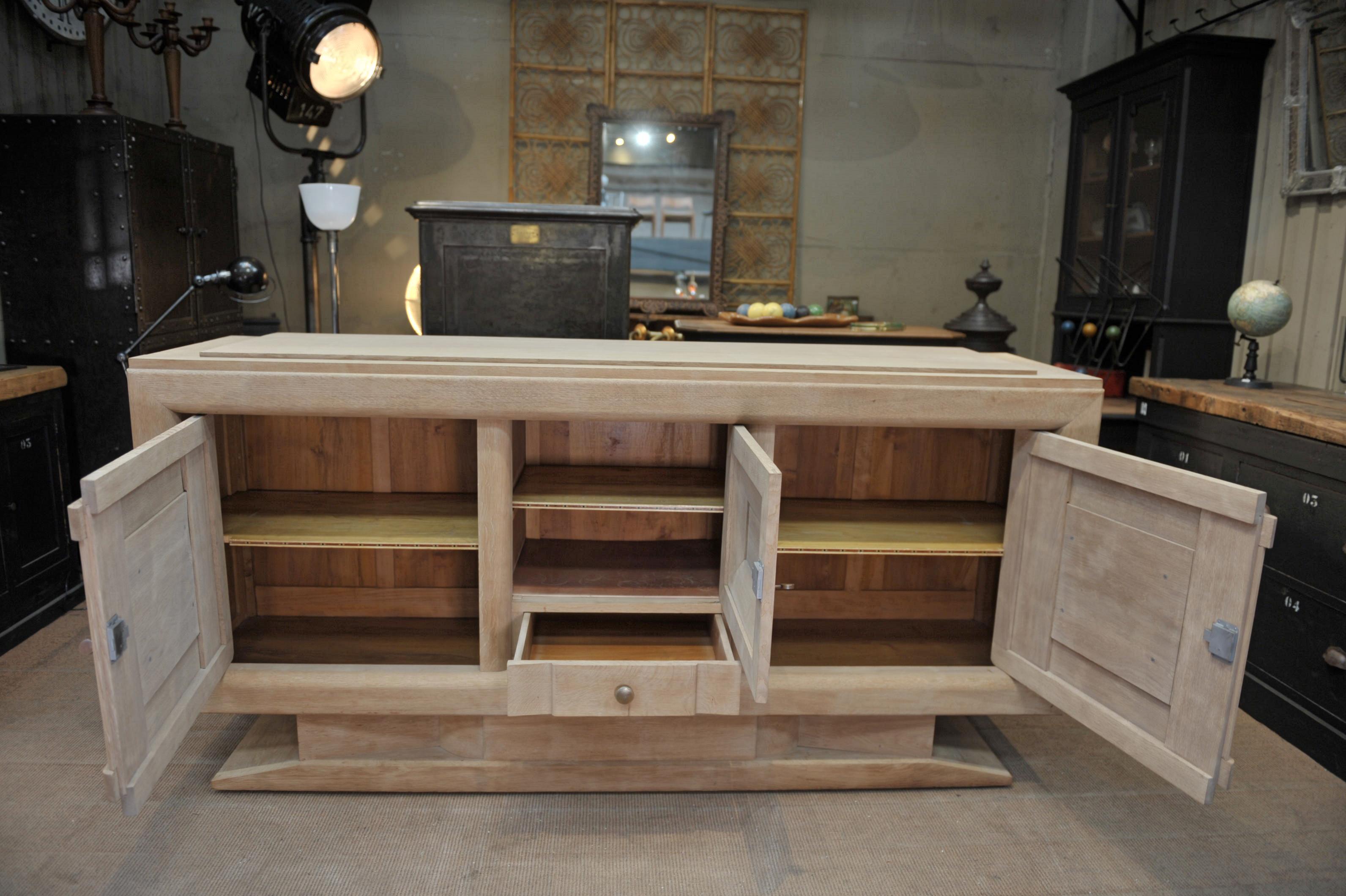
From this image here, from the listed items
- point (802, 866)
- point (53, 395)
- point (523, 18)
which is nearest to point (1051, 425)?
point (802, 866)

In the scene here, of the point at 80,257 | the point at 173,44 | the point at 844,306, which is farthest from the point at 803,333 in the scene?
the point at 173,44

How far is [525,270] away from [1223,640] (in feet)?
6.93

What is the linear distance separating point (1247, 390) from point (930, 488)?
4.58 feet

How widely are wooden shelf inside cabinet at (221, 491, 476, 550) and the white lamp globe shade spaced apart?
1.25 m

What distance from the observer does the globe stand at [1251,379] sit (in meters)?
2.95

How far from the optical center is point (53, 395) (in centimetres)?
296

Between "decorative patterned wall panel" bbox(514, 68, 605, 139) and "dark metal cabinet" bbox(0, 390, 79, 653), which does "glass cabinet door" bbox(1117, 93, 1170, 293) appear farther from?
"dark metal cabinet" bbox(0, 390, 79, 653)

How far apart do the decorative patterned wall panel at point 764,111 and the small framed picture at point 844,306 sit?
88 cm

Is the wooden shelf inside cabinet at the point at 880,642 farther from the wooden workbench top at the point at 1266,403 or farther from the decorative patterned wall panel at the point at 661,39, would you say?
the decorative patterned wall panel at the point at 661,39

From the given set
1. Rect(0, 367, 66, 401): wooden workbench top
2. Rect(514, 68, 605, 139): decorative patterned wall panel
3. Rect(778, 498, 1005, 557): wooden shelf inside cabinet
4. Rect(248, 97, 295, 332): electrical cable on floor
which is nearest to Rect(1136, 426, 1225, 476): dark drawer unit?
Rect(778, 498, 1005, 557): wooden shelf inside cabinet

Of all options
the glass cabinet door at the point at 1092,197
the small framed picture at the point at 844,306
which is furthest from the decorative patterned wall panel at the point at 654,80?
the glass cabinet door at the point at 1092,197

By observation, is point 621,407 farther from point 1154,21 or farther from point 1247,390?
point 1154,21

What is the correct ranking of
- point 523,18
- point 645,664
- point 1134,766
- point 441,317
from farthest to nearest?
point 523,18, point 441,317, point 1134,766, point 645,664

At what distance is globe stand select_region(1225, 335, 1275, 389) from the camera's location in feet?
9.69
